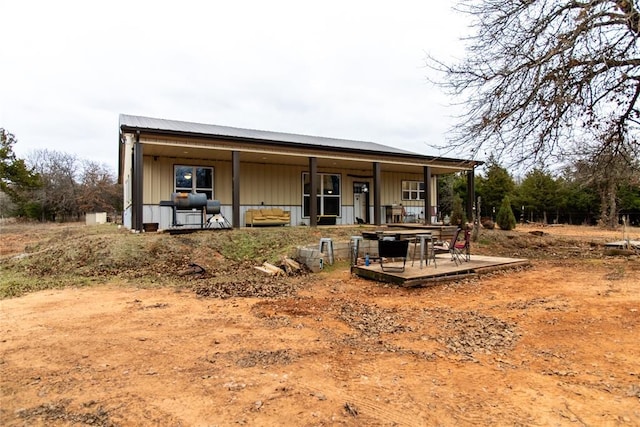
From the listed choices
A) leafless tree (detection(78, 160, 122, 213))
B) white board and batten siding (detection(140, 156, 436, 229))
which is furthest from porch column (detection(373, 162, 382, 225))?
leafless tree (detection(78, 160, 122, 213))

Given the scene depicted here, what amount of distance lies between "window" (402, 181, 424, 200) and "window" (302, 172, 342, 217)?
4.03 meters

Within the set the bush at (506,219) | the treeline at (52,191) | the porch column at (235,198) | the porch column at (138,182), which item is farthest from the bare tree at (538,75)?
the treeline at (52,191)

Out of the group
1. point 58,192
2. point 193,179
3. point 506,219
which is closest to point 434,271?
point 193,179

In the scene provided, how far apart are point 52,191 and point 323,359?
40.7m

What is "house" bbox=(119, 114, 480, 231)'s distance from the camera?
11508 mm

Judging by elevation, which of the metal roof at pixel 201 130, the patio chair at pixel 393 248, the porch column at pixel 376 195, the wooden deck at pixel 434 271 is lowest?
the wooden deck at pixel 434 271

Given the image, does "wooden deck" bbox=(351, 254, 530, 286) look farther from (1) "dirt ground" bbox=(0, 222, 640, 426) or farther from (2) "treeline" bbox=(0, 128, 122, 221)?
(2) "treeline" bbox=(0, 128, 122, 221)

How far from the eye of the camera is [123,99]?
77.6 feet

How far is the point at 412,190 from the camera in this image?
1906cm

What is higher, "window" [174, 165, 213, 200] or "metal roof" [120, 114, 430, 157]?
"metal roof" [120, 114, 430, 157]

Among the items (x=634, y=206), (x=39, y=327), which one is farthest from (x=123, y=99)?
(x=634, y=206)

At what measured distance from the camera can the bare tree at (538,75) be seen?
688 centimetres

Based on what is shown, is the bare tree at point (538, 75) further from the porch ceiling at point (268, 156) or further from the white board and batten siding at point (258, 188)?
the white board and batten siding at point (258, 188)

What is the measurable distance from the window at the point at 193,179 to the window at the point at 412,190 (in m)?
9.79
